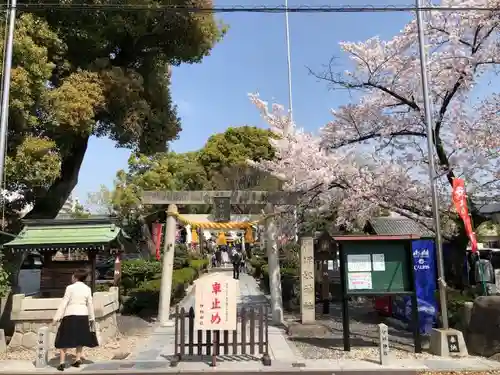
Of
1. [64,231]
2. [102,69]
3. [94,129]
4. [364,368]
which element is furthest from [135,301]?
[364,368]

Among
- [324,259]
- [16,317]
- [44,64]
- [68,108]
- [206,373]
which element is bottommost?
[206,373]

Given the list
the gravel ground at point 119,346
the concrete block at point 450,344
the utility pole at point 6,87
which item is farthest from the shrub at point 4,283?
the concrete block at point 450,344

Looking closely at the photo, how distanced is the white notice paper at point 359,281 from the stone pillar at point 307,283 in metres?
2.56

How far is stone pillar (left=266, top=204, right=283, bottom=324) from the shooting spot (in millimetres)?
12805

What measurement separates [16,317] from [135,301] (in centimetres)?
536

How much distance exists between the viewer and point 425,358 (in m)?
8.70

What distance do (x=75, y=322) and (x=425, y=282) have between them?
743cm

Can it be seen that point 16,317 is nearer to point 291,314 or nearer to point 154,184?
point 291,314

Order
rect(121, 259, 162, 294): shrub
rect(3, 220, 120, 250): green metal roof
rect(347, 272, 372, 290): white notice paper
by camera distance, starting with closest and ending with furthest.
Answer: rect(347, 272, 372, 290): white notice paper, rect(3, 220, 120, 250): green metal roof, rect(121, 259, 162, 294): shrub

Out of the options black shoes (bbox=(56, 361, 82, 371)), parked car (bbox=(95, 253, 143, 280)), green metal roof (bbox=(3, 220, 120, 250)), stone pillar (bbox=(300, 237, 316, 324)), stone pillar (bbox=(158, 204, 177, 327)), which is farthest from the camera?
parked car (bbox=(95, 253, 143, 280))

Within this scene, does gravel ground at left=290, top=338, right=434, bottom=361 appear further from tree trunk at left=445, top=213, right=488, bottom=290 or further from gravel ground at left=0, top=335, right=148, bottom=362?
tree trunk at left=445, top=213, right=488, bottom=290

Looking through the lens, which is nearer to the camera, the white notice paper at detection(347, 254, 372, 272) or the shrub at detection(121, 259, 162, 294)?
the white notice paper at detection(347, 254, 372, 272)

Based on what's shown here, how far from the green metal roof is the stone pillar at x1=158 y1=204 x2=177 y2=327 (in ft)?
4.85

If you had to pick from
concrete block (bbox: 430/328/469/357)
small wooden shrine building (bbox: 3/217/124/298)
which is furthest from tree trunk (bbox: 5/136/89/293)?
concrete block (bbox: 430/328/469/357)
